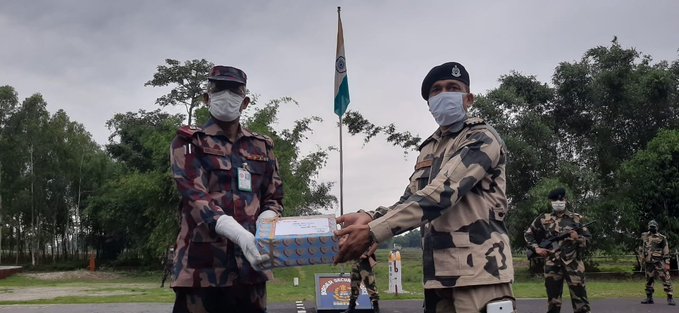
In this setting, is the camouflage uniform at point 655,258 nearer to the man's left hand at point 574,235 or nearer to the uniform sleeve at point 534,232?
the uniform sleeve at point 534,232

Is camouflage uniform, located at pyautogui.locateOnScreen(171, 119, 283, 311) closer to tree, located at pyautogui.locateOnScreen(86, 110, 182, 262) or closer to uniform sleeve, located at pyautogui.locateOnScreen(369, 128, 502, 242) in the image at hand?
uniform sleeve, located at pyautogui.locateOnScreen(369, 128, 502, 242)

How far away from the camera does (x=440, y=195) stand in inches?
111

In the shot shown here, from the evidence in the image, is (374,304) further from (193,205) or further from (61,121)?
(61,121)

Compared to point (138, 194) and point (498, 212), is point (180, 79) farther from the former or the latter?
point (498, 212)

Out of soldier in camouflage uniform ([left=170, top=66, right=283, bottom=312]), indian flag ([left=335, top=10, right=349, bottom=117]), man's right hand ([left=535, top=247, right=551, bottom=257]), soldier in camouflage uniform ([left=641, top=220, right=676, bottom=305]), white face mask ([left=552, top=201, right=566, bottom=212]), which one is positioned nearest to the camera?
soldier in camouflage uniform ([left=170, top=66, right=283, bottom=312])

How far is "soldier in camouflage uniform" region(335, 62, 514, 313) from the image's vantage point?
9.22 feet

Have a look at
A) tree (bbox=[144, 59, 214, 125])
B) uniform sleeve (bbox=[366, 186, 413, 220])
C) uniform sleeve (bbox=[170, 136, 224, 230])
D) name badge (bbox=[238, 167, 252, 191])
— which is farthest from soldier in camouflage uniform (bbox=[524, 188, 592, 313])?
tree (bbox=[144, 59, 214, 125])

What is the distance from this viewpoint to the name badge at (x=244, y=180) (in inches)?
137

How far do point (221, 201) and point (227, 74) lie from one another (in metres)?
0.78

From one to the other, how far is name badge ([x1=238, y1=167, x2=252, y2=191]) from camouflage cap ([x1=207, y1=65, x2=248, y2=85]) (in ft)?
1.78

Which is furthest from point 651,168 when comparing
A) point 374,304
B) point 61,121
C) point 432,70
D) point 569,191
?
point 61,121

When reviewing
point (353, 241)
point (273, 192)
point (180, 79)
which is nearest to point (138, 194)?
point (180, 79)

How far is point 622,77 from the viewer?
982 inches

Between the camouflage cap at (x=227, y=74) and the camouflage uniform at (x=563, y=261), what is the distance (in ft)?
23.0
